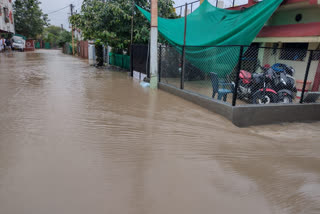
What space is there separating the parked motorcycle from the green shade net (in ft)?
2.23

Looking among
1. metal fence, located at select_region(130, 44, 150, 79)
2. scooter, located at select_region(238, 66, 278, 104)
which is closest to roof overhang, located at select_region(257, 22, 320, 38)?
scooter, located at select_region(238, 66, 278, 104)

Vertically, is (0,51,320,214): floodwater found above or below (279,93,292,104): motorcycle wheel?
below

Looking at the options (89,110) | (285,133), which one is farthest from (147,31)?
(285,133)

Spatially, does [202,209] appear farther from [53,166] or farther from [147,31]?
[147,31]

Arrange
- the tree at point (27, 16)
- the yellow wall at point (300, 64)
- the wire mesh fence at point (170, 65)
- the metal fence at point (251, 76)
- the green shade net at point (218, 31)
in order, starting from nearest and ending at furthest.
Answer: the metal fence at point (251, 76) < the green shade net at point (218, 31) < the yellow wall at point (300, 64) < the wire mesh fence at point (170, 65) < the tree at point (27, 16)

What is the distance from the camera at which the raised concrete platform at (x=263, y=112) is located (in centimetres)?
498

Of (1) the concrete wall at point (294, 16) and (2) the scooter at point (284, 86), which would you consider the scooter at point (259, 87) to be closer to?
(2) the scooter at point (284, 86)

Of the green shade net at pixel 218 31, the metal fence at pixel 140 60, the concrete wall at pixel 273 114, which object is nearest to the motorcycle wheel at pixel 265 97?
the concrete wall at pixel 273 114

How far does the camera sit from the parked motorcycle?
241 inches

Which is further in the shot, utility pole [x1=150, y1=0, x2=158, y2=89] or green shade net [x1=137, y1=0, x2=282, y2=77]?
utility pole [x1=150, y1=0, x2=158, y2=89]

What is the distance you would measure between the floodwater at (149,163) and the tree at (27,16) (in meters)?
36.8

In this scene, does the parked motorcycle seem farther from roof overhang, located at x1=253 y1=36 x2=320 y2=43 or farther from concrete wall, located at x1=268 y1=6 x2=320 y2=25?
concrete wall, located at x1=268 y1=6 x2=320 y2=25

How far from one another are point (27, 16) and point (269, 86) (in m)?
39.9

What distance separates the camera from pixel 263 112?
5141 mm
